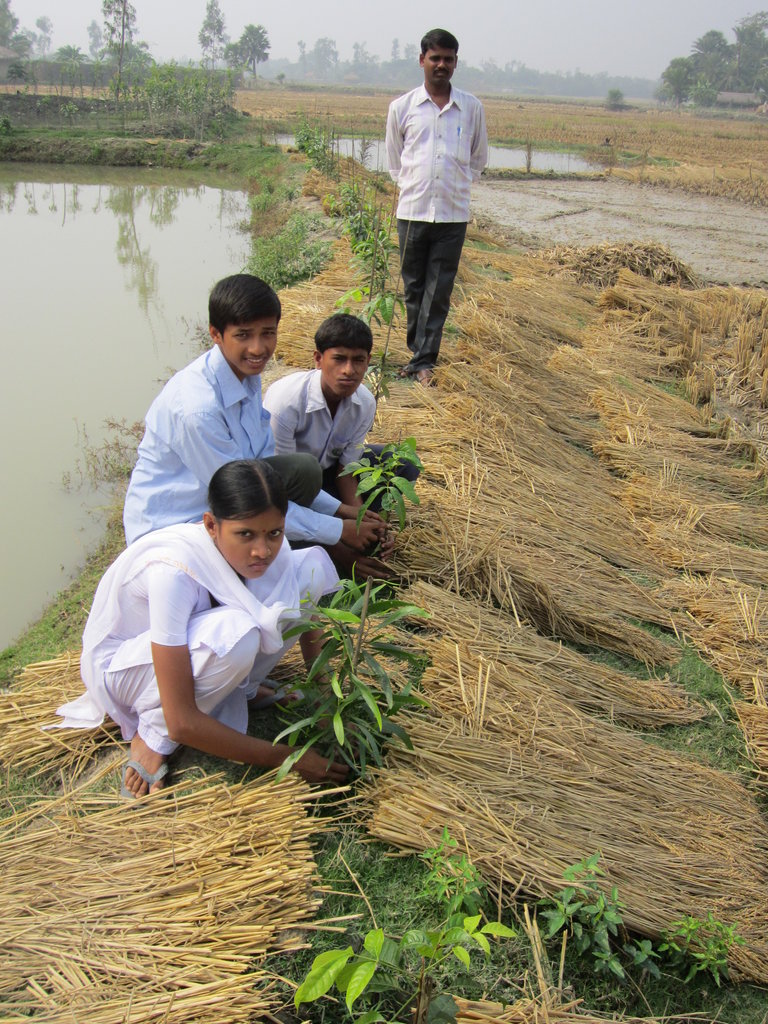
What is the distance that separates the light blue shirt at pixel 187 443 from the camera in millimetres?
2258

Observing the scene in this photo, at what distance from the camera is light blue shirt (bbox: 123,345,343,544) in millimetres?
2258

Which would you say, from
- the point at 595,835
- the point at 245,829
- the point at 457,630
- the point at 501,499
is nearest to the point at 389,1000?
the point at 245,829

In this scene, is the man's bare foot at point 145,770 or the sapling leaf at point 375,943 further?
the man's bare foot at point 145,770

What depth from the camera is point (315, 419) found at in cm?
287

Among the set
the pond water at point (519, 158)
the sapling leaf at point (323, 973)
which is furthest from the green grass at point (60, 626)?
the pond water at point (519, 158)

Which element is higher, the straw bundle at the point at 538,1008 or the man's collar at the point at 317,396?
the man's collar at the point at 317,396

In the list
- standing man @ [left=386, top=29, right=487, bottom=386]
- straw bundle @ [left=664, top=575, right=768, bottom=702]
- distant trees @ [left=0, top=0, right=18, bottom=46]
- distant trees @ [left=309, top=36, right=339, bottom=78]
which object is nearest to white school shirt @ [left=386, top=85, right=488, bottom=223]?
standing man @ [left=386, top=29, right=487, bottom=386]

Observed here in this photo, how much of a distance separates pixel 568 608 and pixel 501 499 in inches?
25.8

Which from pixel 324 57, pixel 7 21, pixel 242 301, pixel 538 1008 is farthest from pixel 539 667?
pixel 324 57

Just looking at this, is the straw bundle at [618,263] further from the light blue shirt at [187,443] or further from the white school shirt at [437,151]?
the light blue shirt at [187,443]

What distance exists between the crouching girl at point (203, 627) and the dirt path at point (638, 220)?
28.4ft

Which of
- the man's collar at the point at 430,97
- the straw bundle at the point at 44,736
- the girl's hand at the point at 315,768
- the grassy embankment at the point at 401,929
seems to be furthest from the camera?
the man's collar at the point at 430,97

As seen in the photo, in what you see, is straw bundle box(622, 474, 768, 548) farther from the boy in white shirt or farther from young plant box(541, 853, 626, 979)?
young plant box(541, 853, 626, 979)

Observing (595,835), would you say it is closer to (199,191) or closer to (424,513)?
(424,513)
